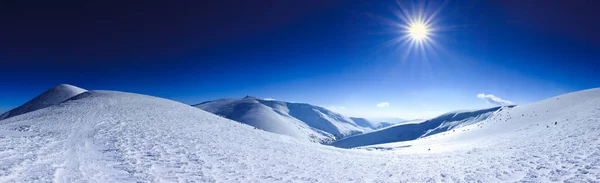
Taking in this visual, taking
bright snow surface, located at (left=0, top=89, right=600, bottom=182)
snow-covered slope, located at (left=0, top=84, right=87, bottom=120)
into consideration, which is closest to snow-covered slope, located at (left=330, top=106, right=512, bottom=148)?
snow-covered slope, located at (left=0, top=84, right=87, bottom=120)

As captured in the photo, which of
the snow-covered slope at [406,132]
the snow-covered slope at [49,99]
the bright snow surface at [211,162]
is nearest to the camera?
the bright snow surface at [211,162]

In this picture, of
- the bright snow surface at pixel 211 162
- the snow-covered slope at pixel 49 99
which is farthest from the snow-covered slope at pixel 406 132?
the bright snow surface at pixel 211 162

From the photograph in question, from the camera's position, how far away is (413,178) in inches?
435

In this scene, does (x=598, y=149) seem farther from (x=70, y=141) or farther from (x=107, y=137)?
(x=70, y=141)

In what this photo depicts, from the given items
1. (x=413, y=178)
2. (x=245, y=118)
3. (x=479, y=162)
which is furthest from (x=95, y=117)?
(x=245, y=118)

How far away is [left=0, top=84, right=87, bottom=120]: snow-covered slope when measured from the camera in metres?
59.2

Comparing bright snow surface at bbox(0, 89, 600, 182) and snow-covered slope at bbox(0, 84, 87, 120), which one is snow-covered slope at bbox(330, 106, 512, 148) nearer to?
snow-covered slope at bbox(0, 84, 87, 120)

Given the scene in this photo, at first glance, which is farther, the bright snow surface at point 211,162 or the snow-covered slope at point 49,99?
the snow-covered slope at point 49,99

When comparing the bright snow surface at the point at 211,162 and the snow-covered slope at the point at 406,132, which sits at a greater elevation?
the snow-covered slope at the point at 406,132

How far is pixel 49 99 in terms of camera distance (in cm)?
6241

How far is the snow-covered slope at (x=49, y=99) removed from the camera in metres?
59.2

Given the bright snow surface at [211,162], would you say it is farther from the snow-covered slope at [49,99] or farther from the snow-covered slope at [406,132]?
the snow-covered slope at [406,132]

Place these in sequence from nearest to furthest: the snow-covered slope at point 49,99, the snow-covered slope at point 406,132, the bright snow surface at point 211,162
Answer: the bright snow surface at point 211,162 < the snow-covered slope at point 49,99 < the snow-covered slope at point 406,132

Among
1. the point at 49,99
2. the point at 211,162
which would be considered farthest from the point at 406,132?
the point at 49,99
